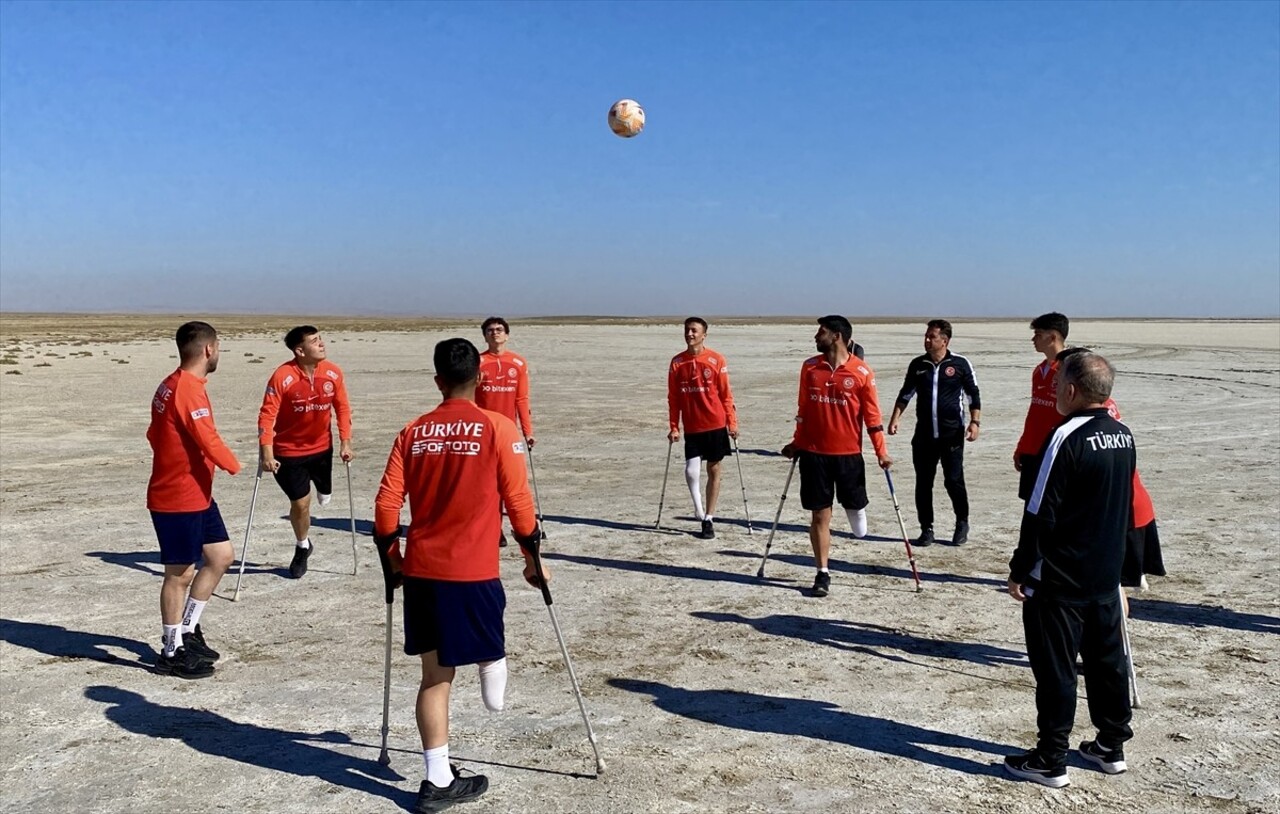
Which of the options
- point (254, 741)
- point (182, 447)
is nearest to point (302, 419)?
point (182, 447)

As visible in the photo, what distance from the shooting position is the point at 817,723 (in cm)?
586

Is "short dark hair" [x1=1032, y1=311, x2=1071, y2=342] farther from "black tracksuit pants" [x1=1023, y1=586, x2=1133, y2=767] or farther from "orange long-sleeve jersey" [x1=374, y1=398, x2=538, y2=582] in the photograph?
"orange long-sleeve jersey" [x1=374, y1=398, x2=538, y2=582]

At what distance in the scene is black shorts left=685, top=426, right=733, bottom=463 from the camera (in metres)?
11.1

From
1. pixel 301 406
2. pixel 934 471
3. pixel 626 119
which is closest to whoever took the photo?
pixel 301 406

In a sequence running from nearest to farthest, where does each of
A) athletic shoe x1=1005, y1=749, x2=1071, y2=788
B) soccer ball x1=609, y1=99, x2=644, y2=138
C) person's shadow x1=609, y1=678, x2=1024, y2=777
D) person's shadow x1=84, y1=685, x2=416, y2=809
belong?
athletic shoe x1=1005, y1=749, x2=1071, y2=788 < person's shadow x1=84, y1=685, x2=416, y2=809 < person's shadow x1=609, y1=678, x2=1024, y2=777 < soccer ball x1=609, y1=99, x2=644, y2=138

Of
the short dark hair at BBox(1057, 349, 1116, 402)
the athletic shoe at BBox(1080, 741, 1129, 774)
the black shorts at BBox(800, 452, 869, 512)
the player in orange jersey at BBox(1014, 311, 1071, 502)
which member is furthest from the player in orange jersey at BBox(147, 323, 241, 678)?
the player in orange jersey at BBox(1014, 311, 1071, 502)

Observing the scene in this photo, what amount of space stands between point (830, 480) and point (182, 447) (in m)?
5.33

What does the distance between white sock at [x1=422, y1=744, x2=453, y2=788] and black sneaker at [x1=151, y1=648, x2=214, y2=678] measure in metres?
2.76

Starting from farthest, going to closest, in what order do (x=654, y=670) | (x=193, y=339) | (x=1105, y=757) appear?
1. (x=654, y=670)
2. (x=193, y=339)
3. (x=1105, y=757)

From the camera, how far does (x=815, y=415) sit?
28.6 ft

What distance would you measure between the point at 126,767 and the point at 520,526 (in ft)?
8.95

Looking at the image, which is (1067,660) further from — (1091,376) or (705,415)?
(705,415)

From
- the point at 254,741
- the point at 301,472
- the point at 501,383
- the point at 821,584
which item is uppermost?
the point at 501,383

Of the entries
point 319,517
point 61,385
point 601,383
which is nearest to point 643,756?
point 319,517
